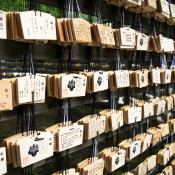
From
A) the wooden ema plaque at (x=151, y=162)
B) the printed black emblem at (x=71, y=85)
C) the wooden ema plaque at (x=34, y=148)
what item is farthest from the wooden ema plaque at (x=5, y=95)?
the wooden ema plaque at (x=151, y=162)

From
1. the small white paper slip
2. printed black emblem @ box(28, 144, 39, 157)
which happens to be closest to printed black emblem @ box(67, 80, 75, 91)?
printed black emblem @ box(28, 144, 39, 157)

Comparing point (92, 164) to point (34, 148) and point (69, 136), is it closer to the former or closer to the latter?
point (69, 136)

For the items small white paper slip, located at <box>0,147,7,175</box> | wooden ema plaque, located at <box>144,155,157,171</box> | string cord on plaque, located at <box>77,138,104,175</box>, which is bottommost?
wooden ema plaque, located at <box>144,155,157,171</box>

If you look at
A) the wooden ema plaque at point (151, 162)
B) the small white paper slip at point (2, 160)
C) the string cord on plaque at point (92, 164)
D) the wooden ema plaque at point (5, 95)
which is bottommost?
the wooden ema plaque at point (151, 162)

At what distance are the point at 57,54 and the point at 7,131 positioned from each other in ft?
2.18

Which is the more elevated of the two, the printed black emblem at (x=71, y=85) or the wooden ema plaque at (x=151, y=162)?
the printed black emblem at (x=71, y=85)

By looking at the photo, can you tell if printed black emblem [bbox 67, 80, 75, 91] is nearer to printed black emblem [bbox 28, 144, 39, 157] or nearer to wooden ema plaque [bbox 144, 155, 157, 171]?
printed black emblem [bbox 28, 144, 39, 157]

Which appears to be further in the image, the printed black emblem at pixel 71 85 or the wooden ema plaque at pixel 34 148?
the printed black emblem at pixel 71 85

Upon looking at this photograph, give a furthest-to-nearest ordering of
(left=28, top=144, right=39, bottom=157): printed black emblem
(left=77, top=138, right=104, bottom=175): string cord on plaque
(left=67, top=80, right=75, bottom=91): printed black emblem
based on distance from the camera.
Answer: (left=77, top=138, right=104, bottom=175): string cord on plaque
(left=67, top=80, right=75, bottom=91): printed black emblem
(left=28, top=144, right=39, bottom=157): printed black emblem

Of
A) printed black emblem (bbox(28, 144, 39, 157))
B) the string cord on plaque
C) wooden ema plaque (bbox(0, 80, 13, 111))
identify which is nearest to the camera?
wooden ema plaque (bbox(0, 80, 13, 111))

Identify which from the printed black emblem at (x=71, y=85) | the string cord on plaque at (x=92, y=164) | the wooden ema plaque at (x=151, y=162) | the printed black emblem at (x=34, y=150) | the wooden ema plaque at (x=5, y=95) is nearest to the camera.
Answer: the wooden ema plaque at (x=5, y=95)

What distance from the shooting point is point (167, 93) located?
2.66 meters

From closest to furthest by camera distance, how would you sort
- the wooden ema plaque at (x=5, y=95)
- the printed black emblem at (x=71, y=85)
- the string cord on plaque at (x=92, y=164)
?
the wooden ema plaque at (x=5, y=95) < the printed black emblem at (x=71, y=85) < the string cord on plaque at (x=92, y=164)

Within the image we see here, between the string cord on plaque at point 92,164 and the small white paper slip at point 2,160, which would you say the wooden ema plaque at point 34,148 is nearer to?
the small white paper slip at point 2,160
